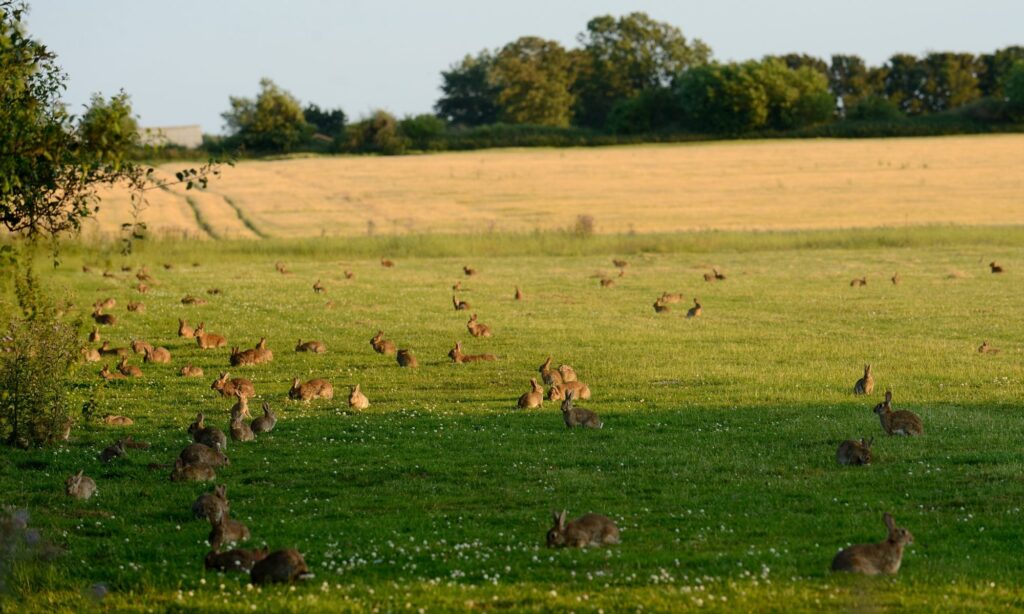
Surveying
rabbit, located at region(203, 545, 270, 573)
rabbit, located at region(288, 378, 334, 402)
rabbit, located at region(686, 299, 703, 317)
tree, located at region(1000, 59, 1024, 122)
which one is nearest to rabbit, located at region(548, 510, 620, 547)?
rabbit, located at region(203, 545, 270, 573)

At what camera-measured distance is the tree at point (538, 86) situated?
15962cm

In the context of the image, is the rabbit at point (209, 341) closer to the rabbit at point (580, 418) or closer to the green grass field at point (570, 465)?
the green grass field at point (570, 465)

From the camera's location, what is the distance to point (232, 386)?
2475 cm

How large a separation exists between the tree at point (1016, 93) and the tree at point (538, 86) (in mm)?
49502

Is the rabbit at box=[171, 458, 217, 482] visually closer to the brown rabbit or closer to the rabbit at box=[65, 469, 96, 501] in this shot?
the rabbit at box=[65, 469, 96, 501]

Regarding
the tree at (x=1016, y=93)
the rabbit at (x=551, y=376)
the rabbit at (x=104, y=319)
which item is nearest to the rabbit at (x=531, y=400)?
the rabbit at (x=551, y=376)

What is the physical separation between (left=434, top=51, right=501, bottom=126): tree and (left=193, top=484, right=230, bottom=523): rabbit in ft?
563

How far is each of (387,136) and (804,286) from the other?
9149 cm

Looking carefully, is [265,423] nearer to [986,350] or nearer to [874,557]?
[874,557]

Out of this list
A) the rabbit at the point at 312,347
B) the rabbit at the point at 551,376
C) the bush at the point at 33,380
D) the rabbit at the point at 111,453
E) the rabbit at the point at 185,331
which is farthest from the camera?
the rabbit at the point at 185,331

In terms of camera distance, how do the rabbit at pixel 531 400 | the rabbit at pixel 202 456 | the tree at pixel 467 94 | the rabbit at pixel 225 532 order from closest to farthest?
the rabbit at pixel 225 532
the rabbit at pixel 202 456
the rabbit at pixel 531 400
the tree at pixel 467 94

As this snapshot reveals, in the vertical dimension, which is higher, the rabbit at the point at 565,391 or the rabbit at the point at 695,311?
the rabbit at the point at 565,391

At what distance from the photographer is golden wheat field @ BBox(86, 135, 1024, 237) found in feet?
255

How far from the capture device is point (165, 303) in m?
41.9
